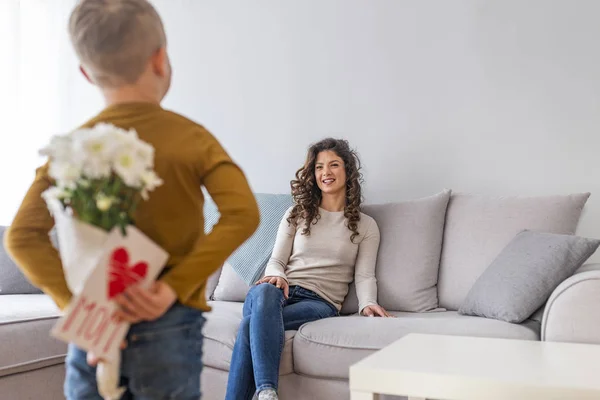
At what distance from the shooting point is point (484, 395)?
5.20 feet

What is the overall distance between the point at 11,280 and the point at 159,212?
2.50m

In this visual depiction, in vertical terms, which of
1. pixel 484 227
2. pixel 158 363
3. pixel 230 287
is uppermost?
pixel 158 363

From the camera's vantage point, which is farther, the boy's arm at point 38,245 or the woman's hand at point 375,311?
the woman's hand at point 375,311

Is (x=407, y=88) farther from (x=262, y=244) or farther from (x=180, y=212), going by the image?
(x=180, y=212)

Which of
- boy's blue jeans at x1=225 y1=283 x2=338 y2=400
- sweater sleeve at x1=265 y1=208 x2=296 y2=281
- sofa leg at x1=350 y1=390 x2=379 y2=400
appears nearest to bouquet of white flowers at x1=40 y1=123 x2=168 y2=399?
sofa leg at x1=350 y1=390 x2=379 y2=400

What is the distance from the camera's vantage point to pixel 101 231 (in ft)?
3.33

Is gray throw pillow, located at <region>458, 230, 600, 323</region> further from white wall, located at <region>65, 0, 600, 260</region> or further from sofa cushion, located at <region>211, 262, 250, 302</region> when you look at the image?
sofa cushion, located at <region>211, 262, 250, 302</region>

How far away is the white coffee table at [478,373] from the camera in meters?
1.55

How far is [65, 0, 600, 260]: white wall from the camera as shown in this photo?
313 cm

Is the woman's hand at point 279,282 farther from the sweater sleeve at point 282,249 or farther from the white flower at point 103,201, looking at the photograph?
the white flower at point 103,201

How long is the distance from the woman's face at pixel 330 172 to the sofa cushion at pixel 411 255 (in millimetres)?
252

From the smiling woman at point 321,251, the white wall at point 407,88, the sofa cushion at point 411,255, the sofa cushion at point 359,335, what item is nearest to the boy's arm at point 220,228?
the sofa cushion at point 359,335

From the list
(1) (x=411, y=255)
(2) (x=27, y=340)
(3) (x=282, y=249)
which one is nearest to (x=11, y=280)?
(2) (x=27, y=340)

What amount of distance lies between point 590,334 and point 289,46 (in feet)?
7.19
